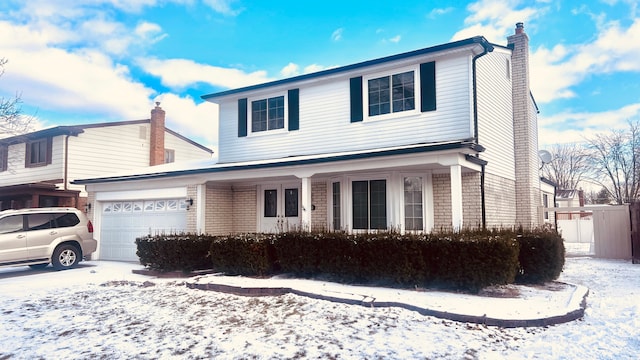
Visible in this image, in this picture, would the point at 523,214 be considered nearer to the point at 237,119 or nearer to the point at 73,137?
the point at 237,119

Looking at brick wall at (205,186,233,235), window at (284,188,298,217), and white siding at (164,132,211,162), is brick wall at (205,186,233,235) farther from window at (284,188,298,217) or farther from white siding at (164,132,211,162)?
white siding at (164,132,211,162)

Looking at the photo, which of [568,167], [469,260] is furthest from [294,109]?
[568,167]

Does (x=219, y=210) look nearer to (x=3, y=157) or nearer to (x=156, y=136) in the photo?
(x=156, y=136)

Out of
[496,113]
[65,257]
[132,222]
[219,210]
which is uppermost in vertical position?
[496,113]

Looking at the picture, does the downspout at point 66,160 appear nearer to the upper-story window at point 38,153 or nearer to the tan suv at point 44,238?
the upper-story window at point 38,153

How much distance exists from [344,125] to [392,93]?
1635 mm

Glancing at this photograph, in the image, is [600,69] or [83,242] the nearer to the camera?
[83,242]

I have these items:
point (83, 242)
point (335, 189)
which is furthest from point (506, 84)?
point (83, 242)

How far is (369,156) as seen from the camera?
32.3 feet

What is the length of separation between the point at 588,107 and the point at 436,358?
40189 mm

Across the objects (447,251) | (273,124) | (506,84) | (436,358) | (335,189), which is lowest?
(436,358)

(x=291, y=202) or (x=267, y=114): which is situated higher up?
(x=267, y=114)

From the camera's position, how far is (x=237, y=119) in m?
14.1

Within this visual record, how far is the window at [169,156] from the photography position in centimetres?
2305
